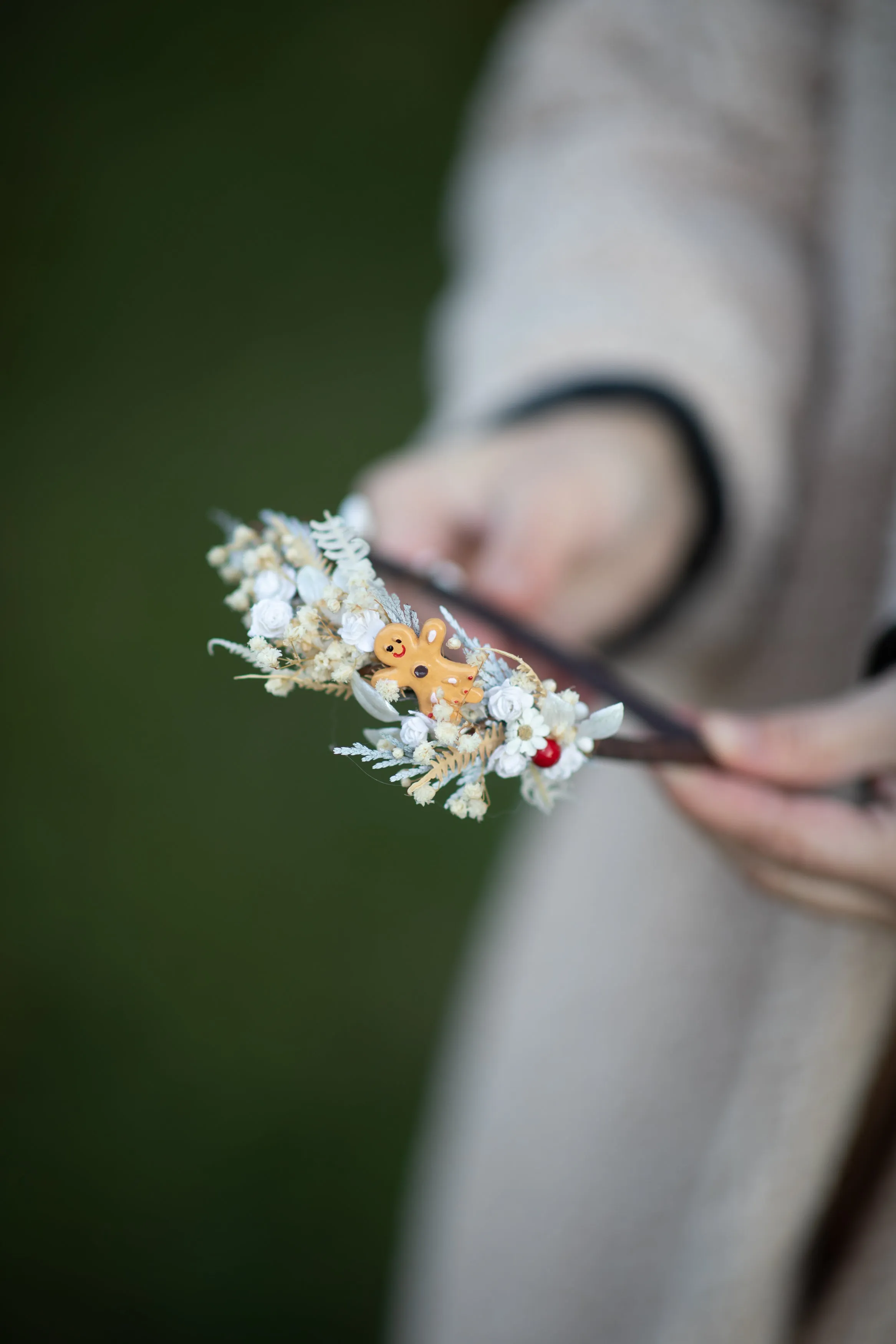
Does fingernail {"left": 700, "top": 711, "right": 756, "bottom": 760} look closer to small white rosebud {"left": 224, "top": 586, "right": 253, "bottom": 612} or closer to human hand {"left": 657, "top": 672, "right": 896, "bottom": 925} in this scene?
human hand {"left": 657, "top": 672, "right": 896, "bottom": 925}

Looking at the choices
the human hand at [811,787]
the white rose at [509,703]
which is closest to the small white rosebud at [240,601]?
the white rose at [509,703]

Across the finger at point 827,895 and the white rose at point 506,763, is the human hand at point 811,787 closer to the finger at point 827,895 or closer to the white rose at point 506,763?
the finger at point 827,895

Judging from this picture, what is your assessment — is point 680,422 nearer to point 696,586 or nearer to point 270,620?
point 696,586

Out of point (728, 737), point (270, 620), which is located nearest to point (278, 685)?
point (270, 620)

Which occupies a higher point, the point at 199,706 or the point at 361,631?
the point at 199,706

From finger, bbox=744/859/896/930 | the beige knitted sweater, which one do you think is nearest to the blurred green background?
the beige knitted sweater

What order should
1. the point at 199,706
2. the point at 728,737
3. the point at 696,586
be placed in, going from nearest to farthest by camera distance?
the point at 728,737 → the point at 696,586 → the point at 199,706

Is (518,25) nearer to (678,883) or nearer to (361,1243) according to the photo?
(678,883)
